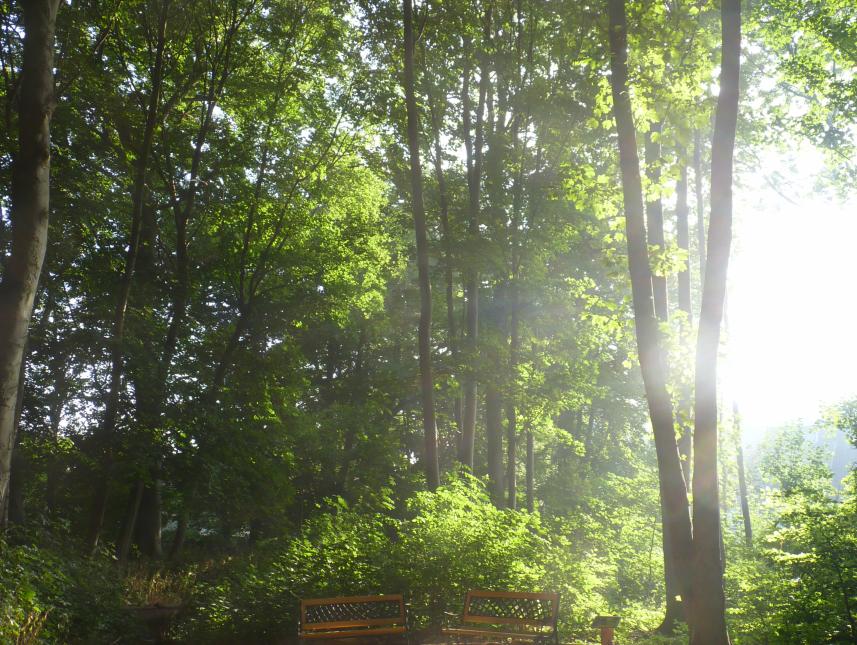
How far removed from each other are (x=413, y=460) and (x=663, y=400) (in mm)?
20904

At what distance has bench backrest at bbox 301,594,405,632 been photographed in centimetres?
902

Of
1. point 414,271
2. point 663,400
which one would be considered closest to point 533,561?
point 663,400

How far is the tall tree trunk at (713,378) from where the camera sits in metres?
6.85

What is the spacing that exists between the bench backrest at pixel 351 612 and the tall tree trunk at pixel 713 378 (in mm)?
3828

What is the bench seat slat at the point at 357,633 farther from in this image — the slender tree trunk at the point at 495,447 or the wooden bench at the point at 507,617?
the slender tree trunk at the point at 495,447

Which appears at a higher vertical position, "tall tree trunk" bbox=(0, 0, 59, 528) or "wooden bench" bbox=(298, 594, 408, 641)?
"tall tree trunk" bbox=(0, 0, 59, 528)

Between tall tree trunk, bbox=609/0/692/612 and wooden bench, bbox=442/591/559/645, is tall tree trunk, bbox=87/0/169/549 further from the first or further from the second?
tall tree trunk, bbox=609/0/692/612

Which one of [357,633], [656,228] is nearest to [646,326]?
[357,633]

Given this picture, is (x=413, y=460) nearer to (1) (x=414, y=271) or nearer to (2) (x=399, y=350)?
(2) (x=399, y=350)

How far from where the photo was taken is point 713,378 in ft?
24.2

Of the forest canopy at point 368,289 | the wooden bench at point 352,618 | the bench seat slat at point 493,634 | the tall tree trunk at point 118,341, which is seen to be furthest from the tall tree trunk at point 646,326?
the tall tree trunk at point 118,341

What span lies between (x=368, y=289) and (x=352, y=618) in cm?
1399

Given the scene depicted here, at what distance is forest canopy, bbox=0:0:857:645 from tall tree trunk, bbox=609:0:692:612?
35 millimetres

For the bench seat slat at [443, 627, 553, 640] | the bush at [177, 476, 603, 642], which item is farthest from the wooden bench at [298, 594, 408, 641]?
the bench seat slat at [443, 627, 553, 640]
